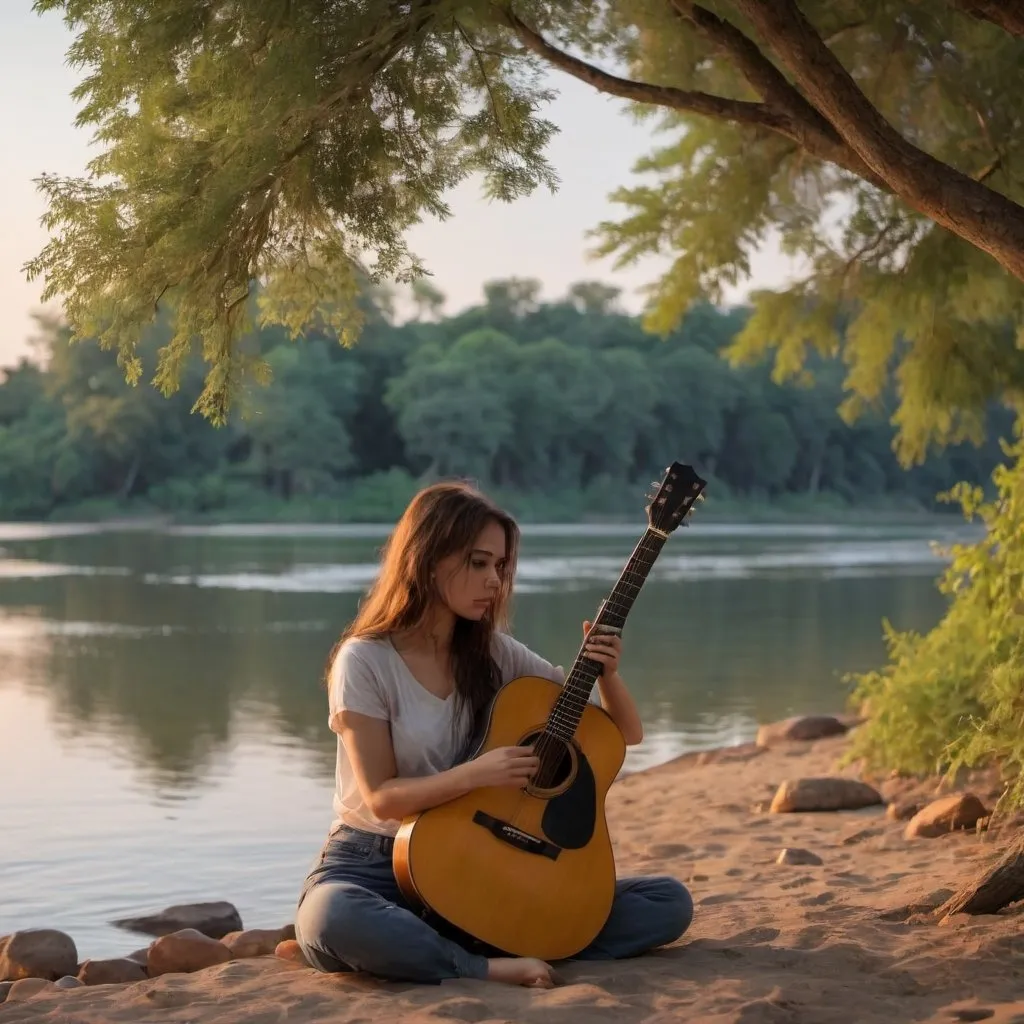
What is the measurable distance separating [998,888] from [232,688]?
8.40 metres

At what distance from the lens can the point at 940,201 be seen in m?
5.12

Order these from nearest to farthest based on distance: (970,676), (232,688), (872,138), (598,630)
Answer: (598,630)
(872,138)
(970,676)
(232,688)

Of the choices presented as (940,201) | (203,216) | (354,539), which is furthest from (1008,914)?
(354,539)

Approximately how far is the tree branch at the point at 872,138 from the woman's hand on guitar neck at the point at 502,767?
2316mm

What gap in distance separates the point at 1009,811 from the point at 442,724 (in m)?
2.92

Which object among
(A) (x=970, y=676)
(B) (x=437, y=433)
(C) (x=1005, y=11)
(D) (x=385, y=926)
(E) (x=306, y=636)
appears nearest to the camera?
(D) (x=385, y=926)

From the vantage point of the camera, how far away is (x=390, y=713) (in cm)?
416

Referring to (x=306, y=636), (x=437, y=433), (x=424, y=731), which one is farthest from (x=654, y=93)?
(x=437, y=433)

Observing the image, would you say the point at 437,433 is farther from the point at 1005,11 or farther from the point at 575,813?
the point at 575,813

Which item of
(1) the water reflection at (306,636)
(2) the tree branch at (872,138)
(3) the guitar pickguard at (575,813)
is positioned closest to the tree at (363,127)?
(2) the tree branch at (872,138)

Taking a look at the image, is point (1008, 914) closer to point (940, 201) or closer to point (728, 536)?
point (940, 201)

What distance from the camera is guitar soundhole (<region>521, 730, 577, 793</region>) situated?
163 inches

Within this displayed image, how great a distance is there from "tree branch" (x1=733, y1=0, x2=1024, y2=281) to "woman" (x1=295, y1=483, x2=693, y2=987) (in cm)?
188

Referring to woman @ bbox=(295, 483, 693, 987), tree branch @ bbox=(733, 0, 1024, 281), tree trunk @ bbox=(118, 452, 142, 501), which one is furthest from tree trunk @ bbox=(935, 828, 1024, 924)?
tree trunk @ bbox=(118, 452, 142, 501)
